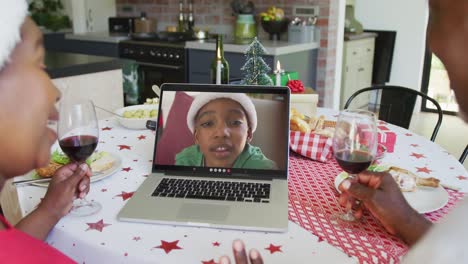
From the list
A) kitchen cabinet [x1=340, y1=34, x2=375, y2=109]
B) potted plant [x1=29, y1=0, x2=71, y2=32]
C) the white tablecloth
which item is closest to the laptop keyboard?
the white tablecloth

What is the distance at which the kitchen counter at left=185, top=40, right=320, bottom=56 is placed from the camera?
3296 mm

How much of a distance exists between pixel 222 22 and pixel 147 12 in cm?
97

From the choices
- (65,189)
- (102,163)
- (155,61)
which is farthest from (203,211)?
(155,61)

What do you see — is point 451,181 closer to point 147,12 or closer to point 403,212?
point 403,212

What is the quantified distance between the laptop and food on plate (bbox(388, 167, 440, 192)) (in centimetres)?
30

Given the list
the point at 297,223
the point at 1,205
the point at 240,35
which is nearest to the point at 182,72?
the point at 240,35

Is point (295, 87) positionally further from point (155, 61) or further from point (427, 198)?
point (155, 61)

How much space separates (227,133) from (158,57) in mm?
2911

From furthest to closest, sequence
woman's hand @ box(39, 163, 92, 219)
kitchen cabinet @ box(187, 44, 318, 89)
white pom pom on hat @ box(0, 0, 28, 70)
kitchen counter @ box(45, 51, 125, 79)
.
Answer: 1. kitchen cabinet @ box(187, 44, 318, 89)
2. kitchen counter @ box(45, 51, 125, 79)
3. woman's hand @ box(39, 163, 92, 219)
4. white pom pom on hat @ box(0, 0, 28, 70)

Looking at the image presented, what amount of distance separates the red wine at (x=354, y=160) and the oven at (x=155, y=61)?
2880mm

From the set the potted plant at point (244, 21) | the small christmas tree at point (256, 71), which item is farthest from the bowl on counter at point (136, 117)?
the potted plant at point (244, 21)

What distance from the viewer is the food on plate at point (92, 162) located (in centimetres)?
125

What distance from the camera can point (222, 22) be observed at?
425cm

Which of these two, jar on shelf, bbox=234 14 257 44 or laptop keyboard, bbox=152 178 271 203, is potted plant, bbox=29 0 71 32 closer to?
jar on shelf, bbox=234 14 257 44
